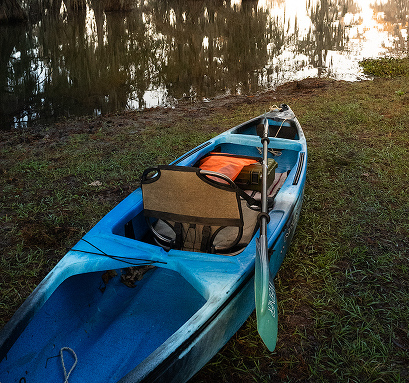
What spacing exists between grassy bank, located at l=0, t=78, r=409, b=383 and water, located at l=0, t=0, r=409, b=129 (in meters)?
1.63

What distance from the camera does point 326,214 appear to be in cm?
411

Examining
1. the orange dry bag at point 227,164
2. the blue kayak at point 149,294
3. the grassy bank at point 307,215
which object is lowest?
the grassy bank at point 307,215

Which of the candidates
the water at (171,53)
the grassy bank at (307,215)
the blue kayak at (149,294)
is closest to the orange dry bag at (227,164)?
the blue kayak at (149,294)

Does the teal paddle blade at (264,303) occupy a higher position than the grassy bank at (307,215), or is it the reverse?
the teal paddle blade at (264,303)

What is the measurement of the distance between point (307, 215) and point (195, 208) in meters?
1.81

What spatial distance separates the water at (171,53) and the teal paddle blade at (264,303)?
6613 mm

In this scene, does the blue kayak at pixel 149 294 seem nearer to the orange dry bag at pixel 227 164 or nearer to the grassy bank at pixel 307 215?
the grassy bank at pixel 307 215

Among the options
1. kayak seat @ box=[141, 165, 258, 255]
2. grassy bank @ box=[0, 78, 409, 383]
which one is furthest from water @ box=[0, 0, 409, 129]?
kayak seat @ box=[141, 165, 258, 255]

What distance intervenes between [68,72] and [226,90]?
467 cm

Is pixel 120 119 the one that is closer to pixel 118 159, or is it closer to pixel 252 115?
pixel 118 159

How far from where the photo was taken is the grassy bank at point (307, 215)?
2.55 metres

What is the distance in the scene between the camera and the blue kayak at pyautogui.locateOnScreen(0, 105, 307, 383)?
2123 millimetres

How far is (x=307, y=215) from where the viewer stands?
13.4 feet

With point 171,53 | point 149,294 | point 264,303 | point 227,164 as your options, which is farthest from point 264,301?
point 171,53
